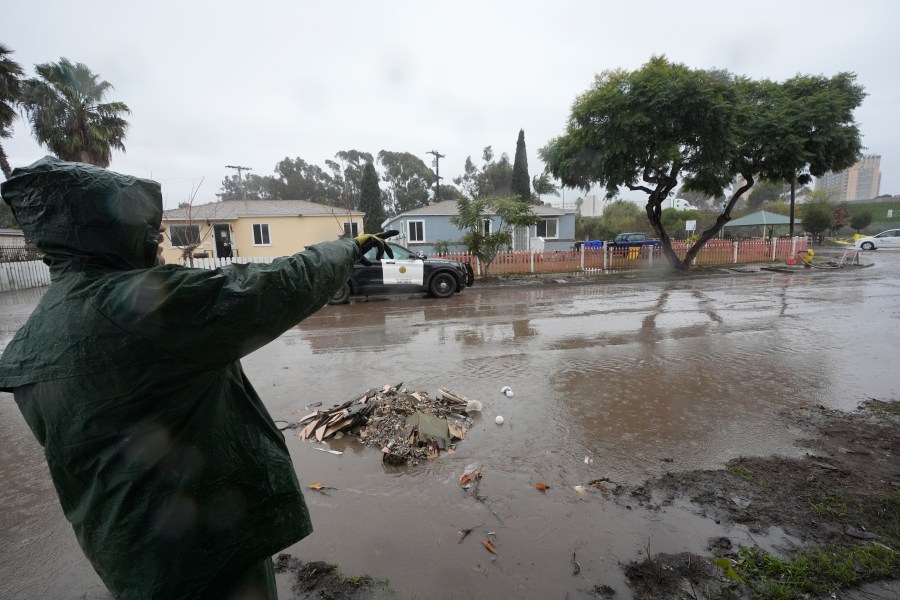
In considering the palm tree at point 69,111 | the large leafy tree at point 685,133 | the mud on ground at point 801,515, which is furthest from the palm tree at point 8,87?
the mud on ground at point 801,515

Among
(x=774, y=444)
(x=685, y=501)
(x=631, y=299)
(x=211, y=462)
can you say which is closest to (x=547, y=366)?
(x=774, y=444)

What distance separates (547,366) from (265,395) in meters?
3.55

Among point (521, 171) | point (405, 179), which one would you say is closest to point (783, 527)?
point (521, 171)

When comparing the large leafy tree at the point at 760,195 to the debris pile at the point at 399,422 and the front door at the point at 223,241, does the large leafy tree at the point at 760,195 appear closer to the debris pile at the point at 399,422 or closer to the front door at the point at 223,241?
the front door at the point at 223,241

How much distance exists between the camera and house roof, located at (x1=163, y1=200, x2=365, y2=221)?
24.2 m

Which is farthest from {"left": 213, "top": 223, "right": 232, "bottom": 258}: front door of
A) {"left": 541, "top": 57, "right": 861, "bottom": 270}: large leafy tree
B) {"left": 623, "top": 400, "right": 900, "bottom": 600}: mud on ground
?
{"left": 623, "top": 400, "right": 900, "bottom": 600}: mud on ground

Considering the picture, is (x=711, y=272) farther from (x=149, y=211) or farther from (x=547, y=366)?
(x=149, y=211)

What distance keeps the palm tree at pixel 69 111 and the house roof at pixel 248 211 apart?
5259 mm

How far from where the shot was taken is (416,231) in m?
26.9

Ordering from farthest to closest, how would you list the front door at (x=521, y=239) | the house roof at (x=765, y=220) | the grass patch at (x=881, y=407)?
the house roof at (x=765, y=220) < the front door at (x=521, y=239) < the grass patch at (x=881, y=407)

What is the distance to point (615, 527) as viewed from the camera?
2.88 meters

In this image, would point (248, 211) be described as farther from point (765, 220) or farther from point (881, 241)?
point (881, 241)

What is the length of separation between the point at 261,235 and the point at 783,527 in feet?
85.4

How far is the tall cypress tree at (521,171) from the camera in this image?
38812 mm
